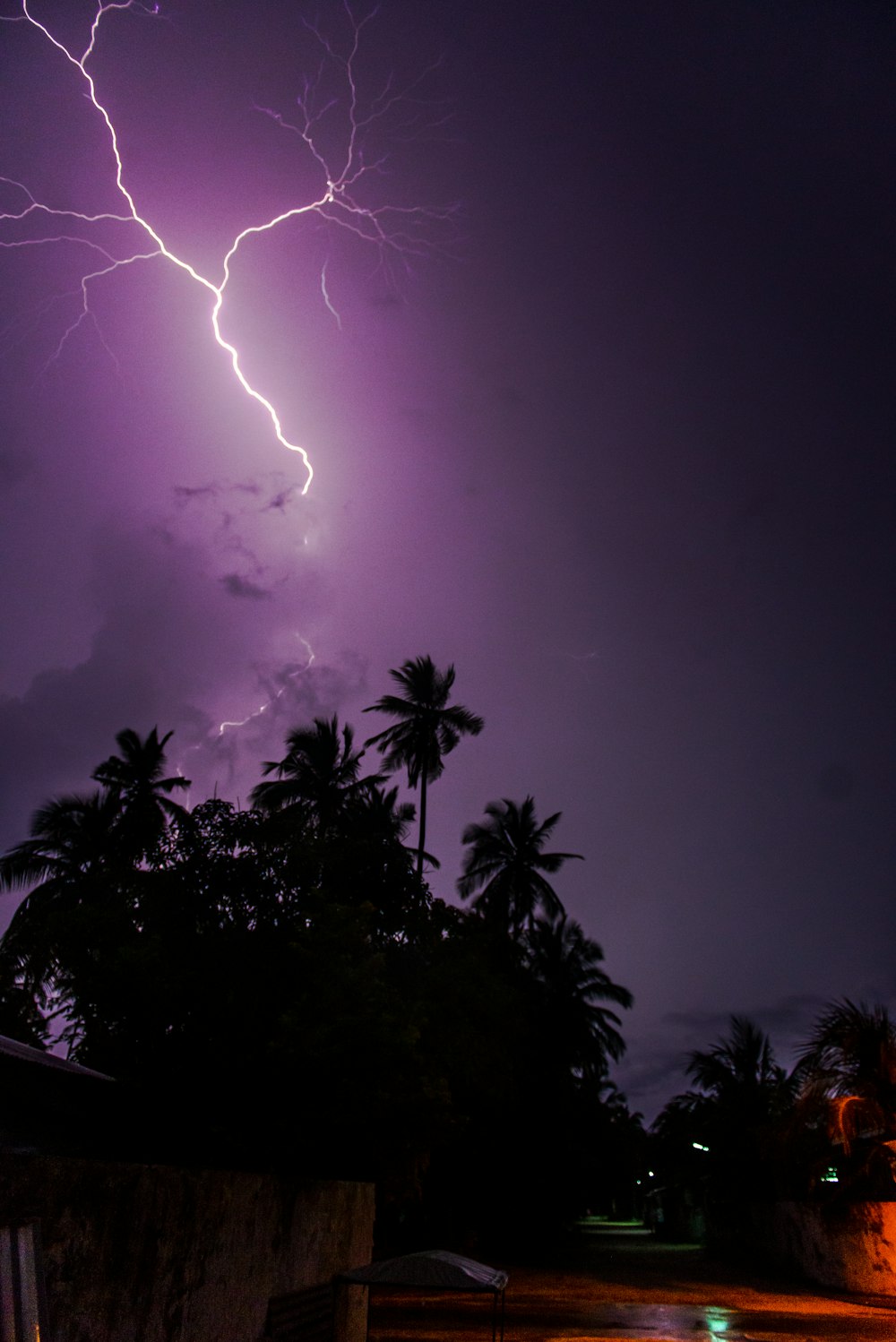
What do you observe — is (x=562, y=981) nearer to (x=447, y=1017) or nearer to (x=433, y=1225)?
(x=433, y=1225)

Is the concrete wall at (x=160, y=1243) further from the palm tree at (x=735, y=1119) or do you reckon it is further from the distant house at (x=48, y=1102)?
the palm tree at (x=735, y=1119)

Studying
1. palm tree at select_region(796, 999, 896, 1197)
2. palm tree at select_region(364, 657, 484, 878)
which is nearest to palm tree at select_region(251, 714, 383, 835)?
palm tree at select_region(364, 657, 484, 878)

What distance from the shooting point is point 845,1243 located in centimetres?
1883

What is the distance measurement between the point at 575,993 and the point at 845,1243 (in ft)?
57.1

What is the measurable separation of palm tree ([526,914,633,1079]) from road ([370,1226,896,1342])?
901 cm

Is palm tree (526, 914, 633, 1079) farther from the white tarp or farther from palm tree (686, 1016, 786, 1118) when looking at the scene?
the white tarp

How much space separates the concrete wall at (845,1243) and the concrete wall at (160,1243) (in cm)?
1364

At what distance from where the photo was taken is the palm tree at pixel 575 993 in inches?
1326

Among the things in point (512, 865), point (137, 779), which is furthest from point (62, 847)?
point (512, 865)

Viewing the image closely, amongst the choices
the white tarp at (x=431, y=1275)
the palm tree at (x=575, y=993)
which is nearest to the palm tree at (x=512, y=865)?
the palm tree at (x=575, y=993)

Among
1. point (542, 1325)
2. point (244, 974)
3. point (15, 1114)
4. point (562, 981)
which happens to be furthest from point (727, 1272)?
point (15, 1114)

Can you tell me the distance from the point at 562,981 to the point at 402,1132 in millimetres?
25045

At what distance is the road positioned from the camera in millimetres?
12898

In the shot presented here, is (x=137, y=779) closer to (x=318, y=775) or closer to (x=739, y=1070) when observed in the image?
(x=318, y=775)
